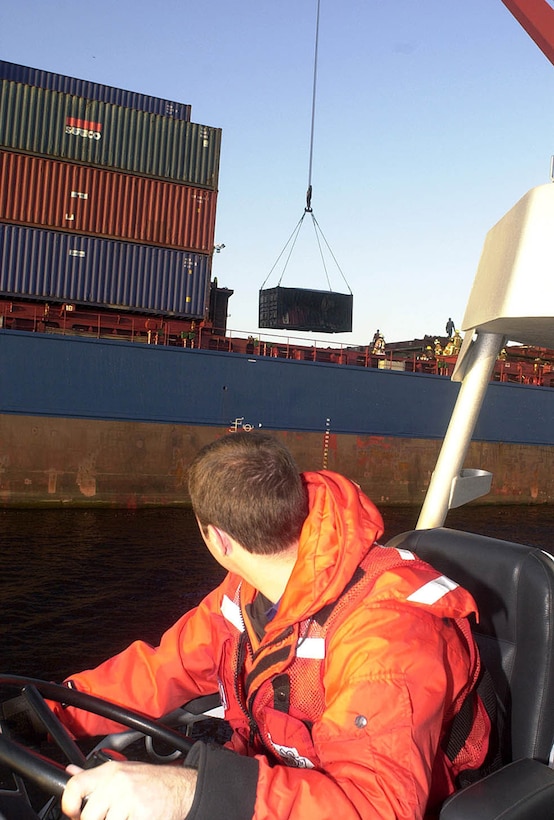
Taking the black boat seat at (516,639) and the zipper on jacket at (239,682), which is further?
the zipper on jacket at (239,682)

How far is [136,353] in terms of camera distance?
18.2 m

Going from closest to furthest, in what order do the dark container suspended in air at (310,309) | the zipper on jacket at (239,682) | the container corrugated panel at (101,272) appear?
the zipper on jacket at (239,682) < the container corrugated panel at (101,272) < the dark container suspended in air at (310,309)

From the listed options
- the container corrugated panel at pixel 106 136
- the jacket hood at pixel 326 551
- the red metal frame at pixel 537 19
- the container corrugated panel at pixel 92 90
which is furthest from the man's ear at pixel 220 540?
the container corrugated panel at pixel 92 90

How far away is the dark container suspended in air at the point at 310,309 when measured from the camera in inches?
1020

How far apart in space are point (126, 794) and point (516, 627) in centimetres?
126

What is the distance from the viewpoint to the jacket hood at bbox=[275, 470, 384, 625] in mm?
1583

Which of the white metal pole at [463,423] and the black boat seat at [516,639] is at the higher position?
the white metal pole at [463,423]

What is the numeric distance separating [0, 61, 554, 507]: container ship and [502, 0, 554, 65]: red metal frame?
13421 millimetres

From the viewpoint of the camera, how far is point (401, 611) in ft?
5.20

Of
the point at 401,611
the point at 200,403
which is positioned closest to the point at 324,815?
the point at 401,611

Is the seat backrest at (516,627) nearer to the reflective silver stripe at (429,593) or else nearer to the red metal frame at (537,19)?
the reflective silver stripe at (429,593)

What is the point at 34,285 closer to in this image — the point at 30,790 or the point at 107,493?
the point at 107,493

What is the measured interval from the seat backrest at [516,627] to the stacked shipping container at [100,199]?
58.3ft

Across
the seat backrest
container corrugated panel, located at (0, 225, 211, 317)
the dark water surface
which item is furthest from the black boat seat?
container corrugated panel, located at (0, 225, 211, 317)
